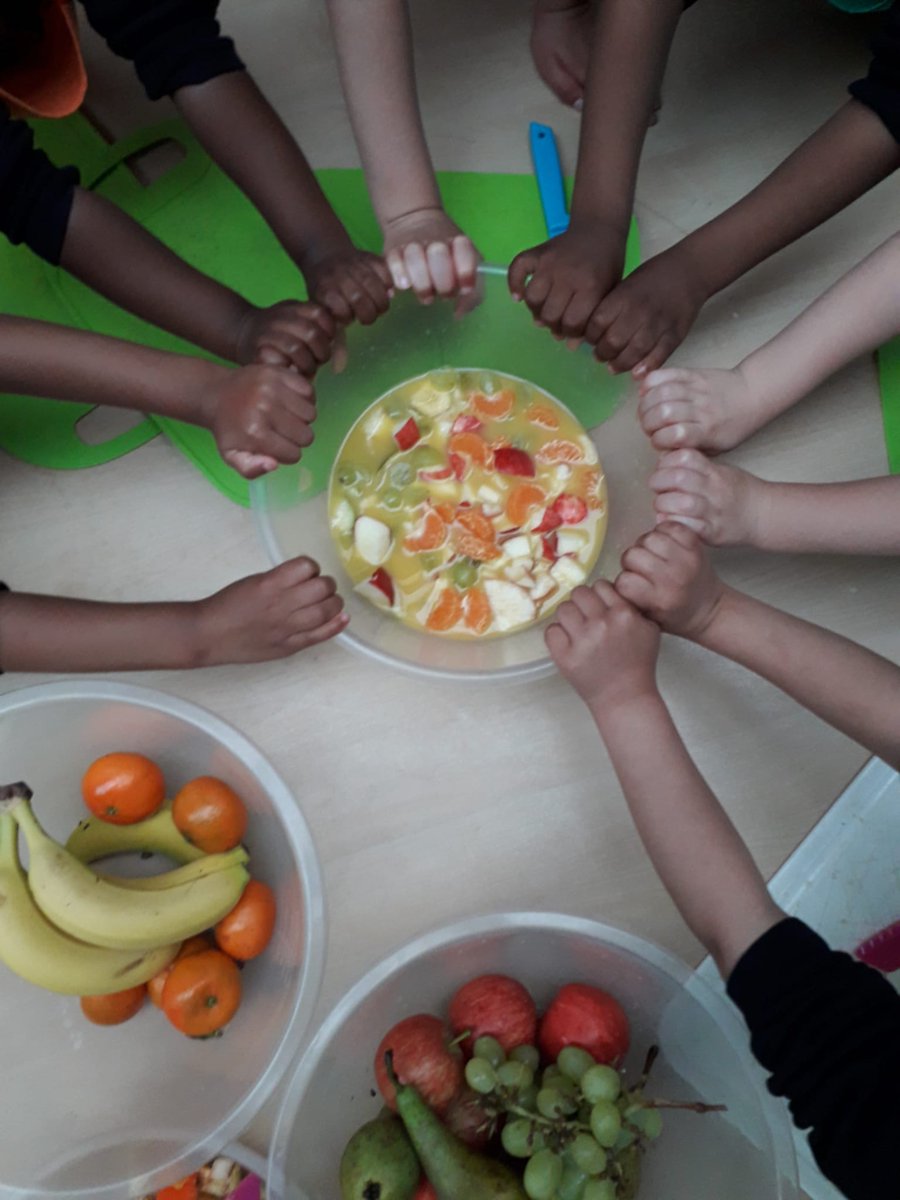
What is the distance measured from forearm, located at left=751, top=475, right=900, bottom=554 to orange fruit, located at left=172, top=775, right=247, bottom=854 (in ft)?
1.21

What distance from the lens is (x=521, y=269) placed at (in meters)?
0.64

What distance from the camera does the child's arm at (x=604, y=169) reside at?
2.08 feet

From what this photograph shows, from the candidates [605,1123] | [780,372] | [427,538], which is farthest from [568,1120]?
[780,372]

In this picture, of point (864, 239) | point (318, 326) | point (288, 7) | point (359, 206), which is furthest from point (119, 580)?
point (864, 239)

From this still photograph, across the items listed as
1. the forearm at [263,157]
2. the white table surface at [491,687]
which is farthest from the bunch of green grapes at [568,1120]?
the forearm at [263,157]

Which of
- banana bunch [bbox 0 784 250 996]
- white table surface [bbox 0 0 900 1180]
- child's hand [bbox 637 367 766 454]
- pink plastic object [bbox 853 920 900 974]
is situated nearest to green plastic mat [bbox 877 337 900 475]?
white table surface [bbox 0 0 900 1180]

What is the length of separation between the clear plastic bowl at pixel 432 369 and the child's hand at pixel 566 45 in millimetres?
201

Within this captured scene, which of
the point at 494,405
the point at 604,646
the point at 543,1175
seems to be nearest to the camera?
the point at 543,1175

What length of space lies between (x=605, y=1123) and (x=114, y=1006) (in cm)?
30

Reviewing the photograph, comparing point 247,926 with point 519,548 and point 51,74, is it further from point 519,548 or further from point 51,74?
point 51,74

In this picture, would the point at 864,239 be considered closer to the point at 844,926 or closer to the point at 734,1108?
the point at 844,926

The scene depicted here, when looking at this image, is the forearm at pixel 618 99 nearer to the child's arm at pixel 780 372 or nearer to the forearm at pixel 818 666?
the child's arm at pixel 780 372

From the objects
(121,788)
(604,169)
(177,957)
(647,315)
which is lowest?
(177,957)

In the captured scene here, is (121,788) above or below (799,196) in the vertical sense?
below
